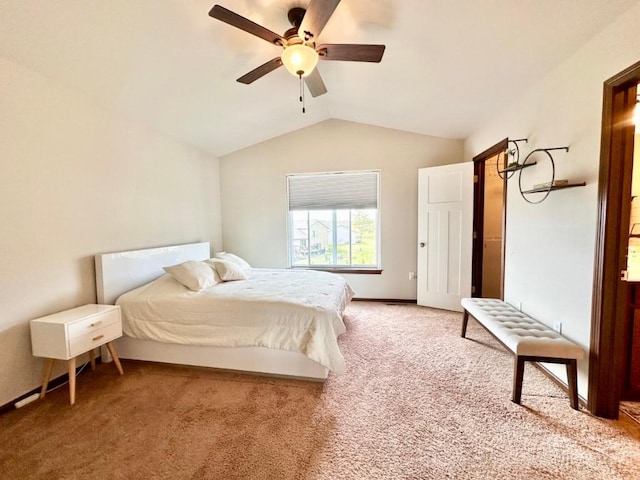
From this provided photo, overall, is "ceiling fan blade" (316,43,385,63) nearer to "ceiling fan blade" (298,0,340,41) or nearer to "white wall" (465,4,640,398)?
"ceiling fan blade" (298,0,340,41)

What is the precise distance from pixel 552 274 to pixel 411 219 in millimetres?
2225

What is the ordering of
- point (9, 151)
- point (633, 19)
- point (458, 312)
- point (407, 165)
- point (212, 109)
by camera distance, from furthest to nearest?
point (407, 165) < point (458, 312) < point (212, 109) < point (9, 151) < point (633, 19)

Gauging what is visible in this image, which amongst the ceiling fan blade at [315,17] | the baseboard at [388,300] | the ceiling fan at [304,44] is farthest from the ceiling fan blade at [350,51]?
the baseboard at [388,300]

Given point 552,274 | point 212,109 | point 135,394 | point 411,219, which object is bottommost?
point 135,394

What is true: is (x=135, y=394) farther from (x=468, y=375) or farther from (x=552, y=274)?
(x=552, y=274)

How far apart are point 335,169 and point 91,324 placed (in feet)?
11.5

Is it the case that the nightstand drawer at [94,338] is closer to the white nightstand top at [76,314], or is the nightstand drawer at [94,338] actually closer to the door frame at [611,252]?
the white nightstand top at [76,314]

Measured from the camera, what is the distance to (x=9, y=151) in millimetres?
2000

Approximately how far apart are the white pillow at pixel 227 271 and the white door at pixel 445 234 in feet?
8.45

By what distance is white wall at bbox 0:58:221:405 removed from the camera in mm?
2012

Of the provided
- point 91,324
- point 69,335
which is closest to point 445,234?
point 91,324

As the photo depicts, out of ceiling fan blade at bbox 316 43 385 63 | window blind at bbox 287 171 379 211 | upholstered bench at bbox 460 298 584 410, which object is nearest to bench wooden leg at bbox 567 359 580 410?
upholstered bench at bbox 460 298 584 410

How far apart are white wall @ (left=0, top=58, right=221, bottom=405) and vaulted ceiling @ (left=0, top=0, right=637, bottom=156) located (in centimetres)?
23

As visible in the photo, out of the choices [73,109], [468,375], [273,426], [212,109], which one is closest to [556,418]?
[468,375]
